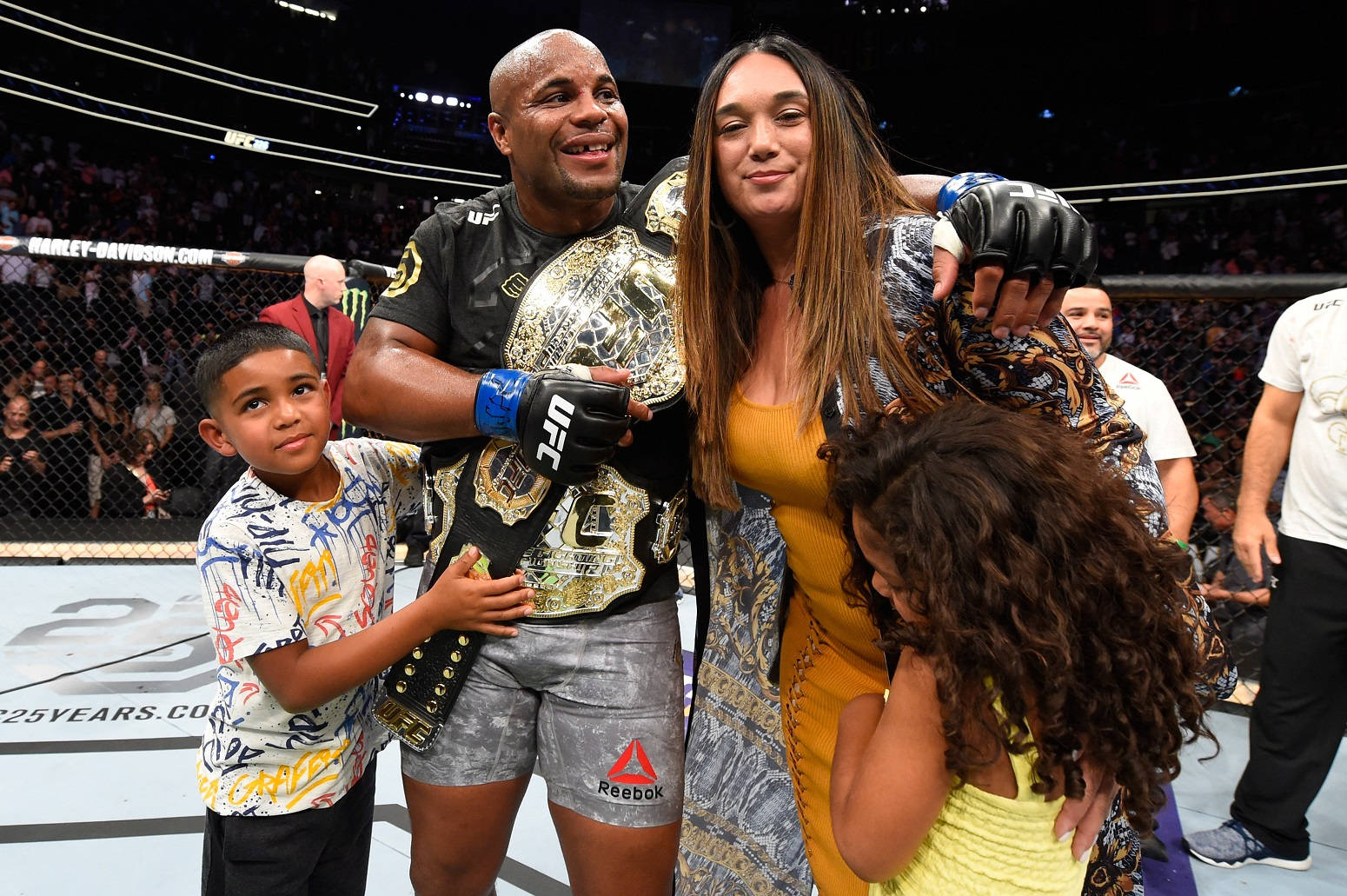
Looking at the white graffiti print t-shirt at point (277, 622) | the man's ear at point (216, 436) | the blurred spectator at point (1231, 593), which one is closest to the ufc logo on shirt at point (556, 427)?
the white graffiti print t-shirt at point (277, 622)

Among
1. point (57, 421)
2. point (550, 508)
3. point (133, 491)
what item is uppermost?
point (550, 508)

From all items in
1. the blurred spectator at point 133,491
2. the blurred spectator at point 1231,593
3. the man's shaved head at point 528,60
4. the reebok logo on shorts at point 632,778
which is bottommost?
the blurred spectator at point 133,491

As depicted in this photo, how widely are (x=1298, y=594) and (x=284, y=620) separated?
91.3 inches

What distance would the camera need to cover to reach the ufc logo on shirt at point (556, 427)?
1.11 m

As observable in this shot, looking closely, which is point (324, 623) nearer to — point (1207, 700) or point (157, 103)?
point (1207, 700)

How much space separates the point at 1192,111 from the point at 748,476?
14.0 metres

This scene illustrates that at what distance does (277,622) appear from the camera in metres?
1.18

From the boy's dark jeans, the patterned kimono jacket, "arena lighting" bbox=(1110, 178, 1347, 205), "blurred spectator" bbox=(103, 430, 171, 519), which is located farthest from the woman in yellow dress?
"arena lighting" bbox=(1110, 178, 1347, 205)

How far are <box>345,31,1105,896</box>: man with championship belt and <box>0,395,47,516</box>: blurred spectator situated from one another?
191 inches

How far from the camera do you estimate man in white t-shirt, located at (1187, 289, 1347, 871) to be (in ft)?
6.70

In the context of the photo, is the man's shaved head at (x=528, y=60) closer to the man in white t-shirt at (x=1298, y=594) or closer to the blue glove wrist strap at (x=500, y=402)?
the blue glove wrist strap at (x=500, y=402)

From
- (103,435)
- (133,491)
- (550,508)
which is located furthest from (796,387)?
(103,435)

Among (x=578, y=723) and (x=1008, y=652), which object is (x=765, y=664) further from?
(x=1008, y=652)

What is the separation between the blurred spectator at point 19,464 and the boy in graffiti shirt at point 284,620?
472 cm
